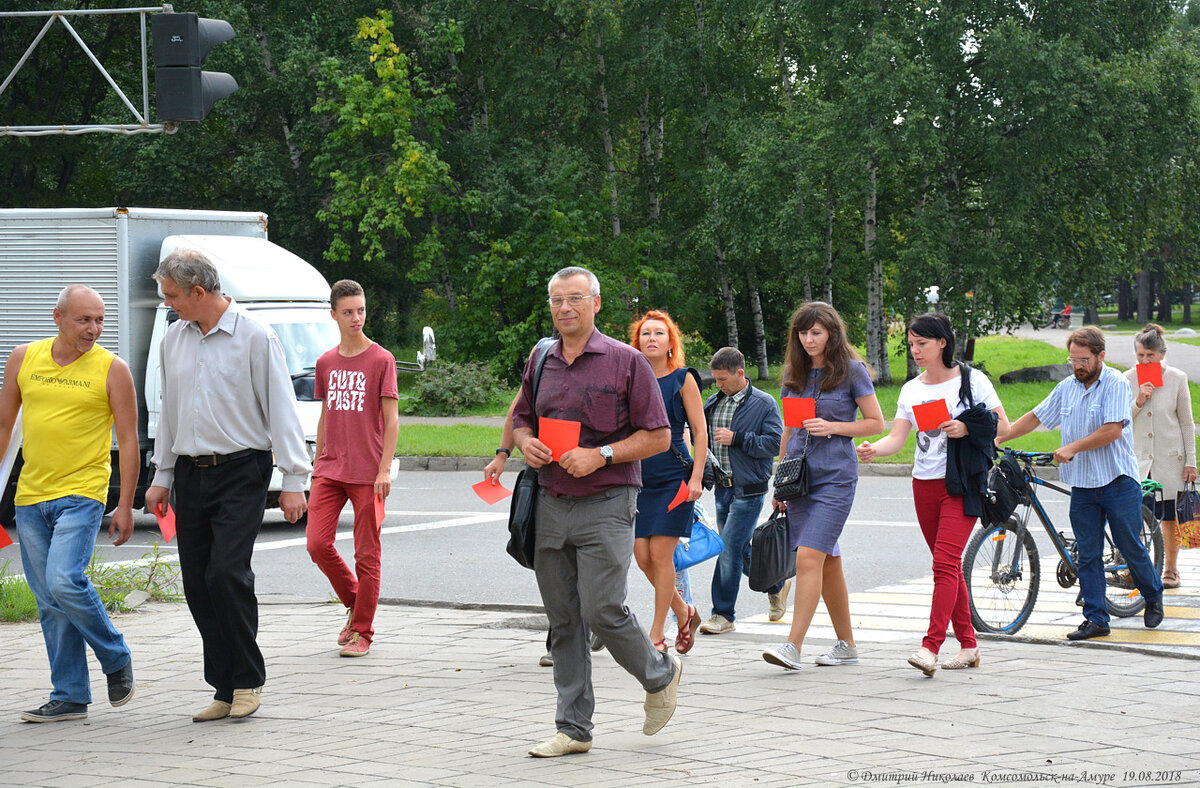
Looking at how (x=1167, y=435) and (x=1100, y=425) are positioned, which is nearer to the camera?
(x=1100, y=425)

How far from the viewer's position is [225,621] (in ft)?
19.4

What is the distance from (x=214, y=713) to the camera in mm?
5945

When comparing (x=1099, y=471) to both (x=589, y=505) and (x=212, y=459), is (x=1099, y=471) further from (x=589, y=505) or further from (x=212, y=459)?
(x=212, y=459)

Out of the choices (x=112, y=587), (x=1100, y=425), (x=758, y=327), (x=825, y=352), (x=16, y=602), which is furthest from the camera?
(x=758, y=327)

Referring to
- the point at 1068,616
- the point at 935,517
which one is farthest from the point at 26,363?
the point at 1068,616

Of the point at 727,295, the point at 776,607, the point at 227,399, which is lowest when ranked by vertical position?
the point at 776,607

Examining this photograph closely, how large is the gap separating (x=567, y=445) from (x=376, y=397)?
99.9 inches

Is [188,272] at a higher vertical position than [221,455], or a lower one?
higher

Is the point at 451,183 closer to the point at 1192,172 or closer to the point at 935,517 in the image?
the point at 1192,172

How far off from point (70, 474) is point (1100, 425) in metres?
5.59

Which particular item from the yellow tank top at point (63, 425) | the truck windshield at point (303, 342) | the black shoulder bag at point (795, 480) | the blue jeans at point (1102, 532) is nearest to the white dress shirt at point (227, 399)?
the yellow tank top at point (63, 425)

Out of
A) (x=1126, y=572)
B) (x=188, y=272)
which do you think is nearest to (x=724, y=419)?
(x=1126, y=572)

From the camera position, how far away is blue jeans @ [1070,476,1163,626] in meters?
7.72

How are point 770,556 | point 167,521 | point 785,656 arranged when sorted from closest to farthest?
point 167,521 → point 785,656 → point 770,556
